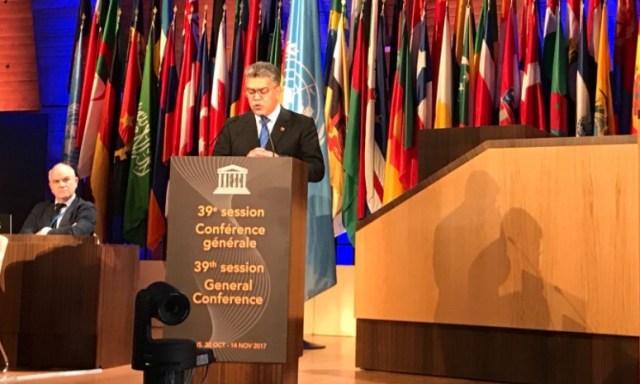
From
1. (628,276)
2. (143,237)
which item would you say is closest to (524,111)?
(628,276)

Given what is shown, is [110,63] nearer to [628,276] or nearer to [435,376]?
[435,376]

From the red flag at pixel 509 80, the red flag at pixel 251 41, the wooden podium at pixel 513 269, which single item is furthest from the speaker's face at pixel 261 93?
the red flag at pixel 251 41

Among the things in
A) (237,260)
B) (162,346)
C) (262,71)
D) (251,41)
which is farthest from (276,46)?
(162,346)

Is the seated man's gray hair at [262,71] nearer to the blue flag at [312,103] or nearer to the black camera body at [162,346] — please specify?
the black camera body at [162,346]

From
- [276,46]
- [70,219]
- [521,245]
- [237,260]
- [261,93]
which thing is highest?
[276,46]

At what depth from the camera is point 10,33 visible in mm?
8953

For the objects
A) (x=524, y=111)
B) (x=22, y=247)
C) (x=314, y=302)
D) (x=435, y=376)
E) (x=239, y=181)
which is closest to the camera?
(x=239, y=181)

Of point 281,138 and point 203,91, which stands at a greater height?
point 203,91

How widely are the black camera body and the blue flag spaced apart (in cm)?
430

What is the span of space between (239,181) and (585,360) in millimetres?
1906

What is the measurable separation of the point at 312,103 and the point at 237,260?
369 cm

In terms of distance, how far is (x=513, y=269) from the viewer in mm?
4676

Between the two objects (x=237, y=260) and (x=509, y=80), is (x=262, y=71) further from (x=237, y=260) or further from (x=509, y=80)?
(x=509, y=80)

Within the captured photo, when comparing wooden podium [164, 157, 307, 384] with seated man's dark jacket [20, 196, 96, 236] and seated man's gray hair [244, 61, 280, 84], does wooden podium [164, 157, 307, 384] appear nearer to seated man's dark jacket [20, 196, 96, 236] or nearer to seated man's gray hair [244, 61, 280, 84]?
seated man's gray hair [244, 61, 280, 84]
